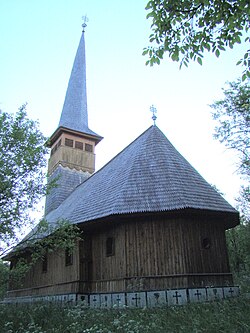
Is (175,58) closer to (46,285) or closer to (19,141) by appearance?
(19,141)

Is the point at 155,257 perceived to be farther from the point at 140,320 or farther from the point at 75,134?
the point at 75,134

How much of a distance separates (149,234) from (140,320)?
4.42 m

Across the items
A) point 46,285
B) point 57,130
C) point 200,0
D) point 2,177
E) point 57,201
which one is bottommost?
point 46,285

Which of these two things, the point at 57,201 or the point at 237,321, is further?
the point at 57,201

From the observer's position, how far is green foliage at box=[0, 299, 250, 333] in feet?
19.3

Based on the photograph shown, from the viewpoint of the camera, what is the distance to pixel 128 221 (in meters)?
11.9

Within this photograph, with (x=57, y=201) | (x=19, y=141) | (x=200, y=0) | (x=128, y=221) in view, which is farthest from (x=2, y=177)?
(x=57, y=201)

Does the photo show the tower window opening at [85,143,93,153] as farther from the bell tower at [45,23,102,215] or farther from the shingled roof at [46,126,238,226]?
the shingled roof at [46,126,238,226]

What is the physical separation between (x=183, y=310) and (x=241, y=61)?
5577 millimetres

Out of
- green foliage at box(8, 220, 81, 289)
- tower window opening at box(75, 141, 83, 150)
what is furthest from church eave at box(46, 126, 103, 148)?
green foliage at box(8, 220, 81, 289)

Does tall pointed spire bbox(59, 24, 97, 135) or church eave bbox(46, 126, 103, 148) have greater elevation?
tall pointed spire bbox(59, 24, 97, 135)

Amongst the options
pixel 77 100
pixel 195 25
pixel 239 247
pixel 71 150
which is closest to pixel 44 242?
pixel 195 25

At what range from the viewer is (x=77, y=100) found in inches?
1183

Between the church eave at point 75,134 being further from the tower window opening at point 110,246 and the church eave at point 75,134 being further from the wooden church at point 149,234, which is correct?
the tower window opening at point 110,246
